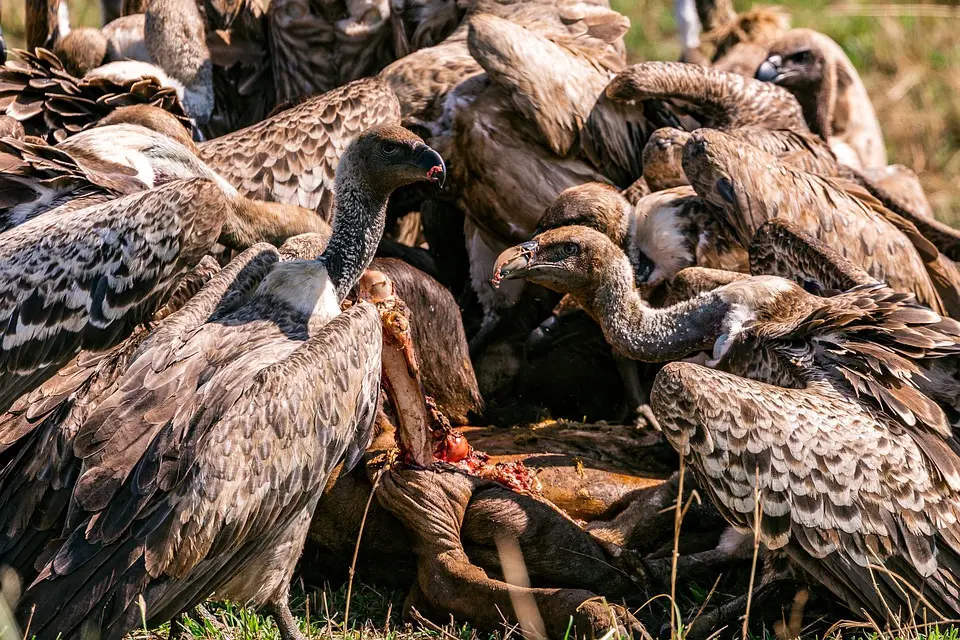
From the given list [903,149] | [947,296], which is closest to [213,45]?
[947,296]

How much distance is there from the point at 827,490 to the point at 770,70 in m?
3.94

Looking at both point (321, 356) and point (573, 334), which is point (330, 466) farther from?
point (573, 334)

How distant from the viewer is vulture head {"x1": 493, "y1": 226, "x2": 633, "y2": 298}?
5.58 m

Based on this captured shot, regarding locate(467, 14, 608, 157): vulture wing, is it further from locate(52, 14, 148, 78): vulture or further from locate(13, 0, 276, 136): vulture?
locate(52, 14, 148, 78): vulture

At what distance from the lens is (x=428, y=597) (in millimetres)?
4898

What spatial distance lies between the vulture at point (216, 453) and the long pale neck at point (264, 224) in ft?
2.44

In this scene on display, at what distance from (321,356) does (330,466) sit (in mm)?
396

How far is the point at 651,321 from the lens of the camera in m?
5.50

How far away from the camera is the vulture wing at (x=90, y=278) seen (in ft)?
16.6

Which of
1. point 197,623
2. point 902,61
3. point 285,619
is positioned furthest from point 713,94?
point 902,61

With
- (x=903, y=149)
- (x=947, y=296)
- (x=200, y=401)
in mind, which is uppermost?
(x=200, y=401)

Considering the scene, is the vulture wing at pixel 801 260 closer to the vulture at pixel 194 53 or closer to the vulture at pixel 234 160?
the vulture at pixel 234 160

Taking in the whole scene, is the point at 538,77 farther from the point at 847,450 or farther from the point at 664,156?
the point at 847,450

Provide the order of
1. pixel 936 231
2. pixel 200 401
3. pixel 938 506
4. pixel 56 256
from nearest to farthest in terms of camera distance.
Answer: pixel 200 401 < pixel 938 506 < pixel 56 256 < pixel 936 231
